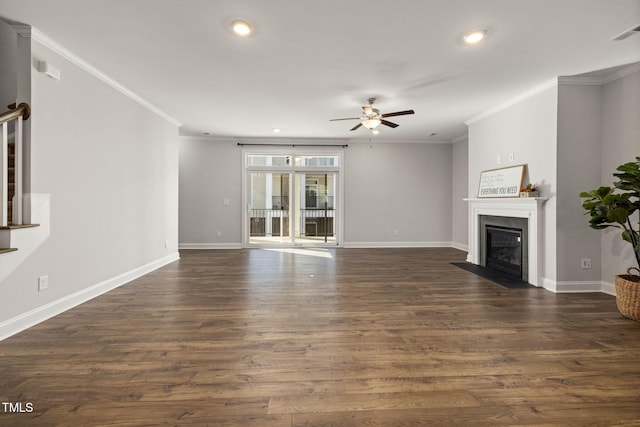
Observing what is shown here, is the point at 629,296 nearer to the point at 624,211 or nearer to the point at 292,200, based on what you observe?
the point at 624,211

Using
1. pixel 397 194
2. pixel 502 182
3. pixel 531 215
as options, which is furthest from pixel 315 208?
pixel 531 215

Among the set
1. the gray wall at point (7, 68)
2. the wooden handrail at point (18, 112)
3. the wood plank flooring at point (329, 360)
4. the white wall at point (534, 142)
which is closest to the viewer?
the wood plank flooring at point (329, 360)

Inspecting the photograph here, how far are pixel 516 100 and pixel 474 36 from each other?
2.23m

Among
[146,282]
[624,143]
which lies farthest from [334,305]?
[624,143]

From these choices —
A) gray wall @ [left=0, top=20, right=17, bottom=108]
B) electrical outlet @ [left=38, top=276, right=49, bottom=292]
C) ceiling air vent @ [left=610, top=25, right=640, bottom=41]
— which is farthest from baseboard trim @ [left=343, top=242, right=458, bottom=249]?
gray wall @ [left=0, top=20, right=17, bottom=108]

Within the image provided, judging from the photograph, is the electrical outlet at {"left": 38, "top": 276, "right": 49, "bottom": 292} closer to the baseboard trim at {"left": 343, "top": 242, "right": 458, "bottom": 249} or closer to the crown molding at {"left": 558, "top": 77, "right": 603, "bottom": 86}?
the baseboard trim at {"left": 343, "top": 242, "right": 458, "bottom": 249}

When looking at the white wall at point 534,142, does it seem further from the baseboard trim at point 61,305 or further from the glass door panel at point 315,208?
the baseboard trim at point 61,305

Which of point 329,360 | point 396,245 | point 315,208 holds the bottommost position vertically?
point 329,360

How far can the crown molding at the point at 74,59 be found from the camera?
274cm

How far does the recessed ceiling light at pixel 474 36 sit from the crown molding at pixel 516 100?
170cm

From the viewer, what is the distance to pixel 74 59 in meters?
3.25

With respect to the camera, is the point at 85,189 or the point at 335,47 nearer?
the point at 335,47

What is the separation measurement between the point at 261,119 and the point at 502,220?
179 inches

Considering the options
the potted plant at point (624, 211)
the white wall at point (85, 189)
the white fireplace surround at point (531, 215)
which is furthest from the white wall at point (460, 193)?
the white wall at point (85, 189)
